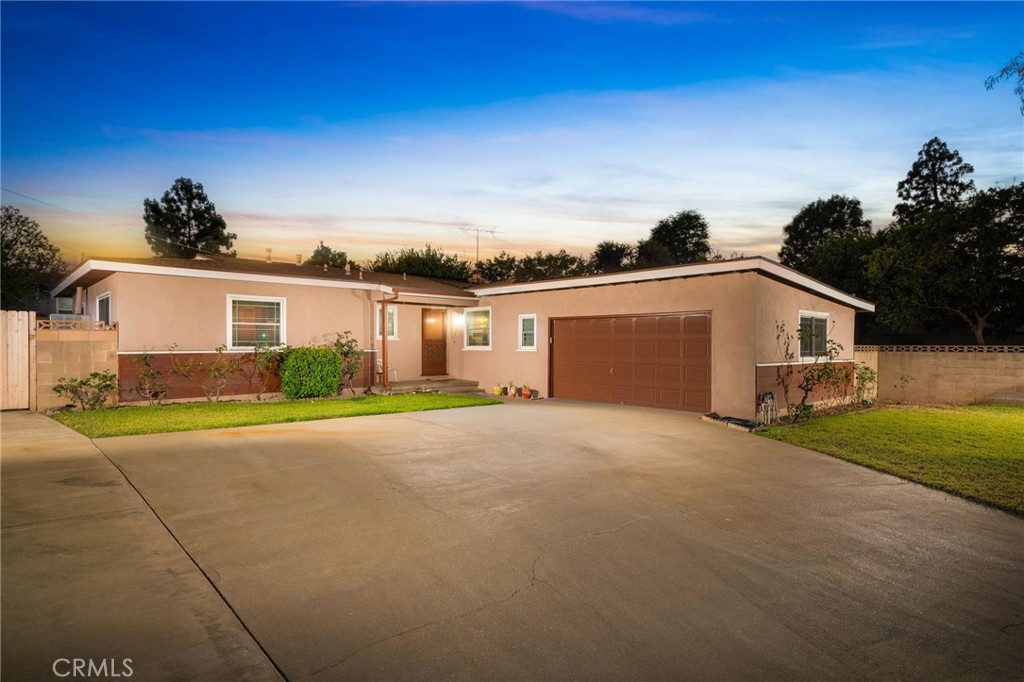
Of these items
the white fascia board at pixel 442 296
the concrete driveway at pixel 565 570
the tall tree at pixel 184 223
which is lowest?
the concrete driveway at pixel 565 570

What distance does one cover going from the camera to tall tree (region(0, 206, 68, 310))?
27.6 metres

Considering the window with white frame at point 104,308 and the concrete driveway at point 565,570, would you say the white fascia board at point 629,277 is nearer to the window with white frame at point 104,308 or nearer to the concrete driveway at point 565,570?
the concrete driveway at point 565,570

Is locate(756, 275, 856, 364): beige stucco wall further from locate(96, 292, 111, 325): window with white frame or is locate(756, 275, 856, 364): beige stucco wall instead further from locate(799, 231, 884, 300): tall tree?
locate(799, 231, 884, 300): tall tree

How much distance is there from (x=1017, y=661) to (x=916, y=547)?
1782 mm

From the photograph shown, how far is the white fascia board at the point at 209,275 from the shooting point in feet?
37.9

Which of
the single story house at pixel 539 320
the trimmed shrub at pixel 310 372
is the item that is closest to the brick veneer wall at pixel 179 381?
the single story house at pixel 539 320

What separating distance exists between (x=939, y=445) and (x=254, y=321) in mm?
14164

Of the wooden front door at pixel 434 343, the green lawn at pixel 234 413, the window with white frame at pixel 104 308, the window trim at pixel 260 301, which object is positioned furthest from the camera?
the wooden front door at pixel 434 343

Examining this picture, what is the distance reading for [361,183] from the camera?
17.7 m

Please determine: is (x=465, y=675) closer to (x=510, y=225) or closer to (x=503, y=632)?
(x=503, y=632)

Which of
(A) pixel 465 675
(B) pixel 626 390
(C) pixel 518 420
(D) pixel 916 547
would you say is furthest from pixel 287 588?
(B) pixel 626 390

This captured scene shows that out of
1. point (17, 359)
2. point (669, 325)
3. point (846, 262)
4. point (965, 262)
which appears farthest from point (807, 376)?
point (846, 262)

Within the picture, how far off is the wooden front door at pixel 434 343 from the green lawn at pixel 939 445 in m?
10.5

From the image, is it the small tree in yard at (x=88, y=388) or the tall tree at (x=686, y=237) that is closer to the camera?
the small tree in yard at (x=88, y=388)
